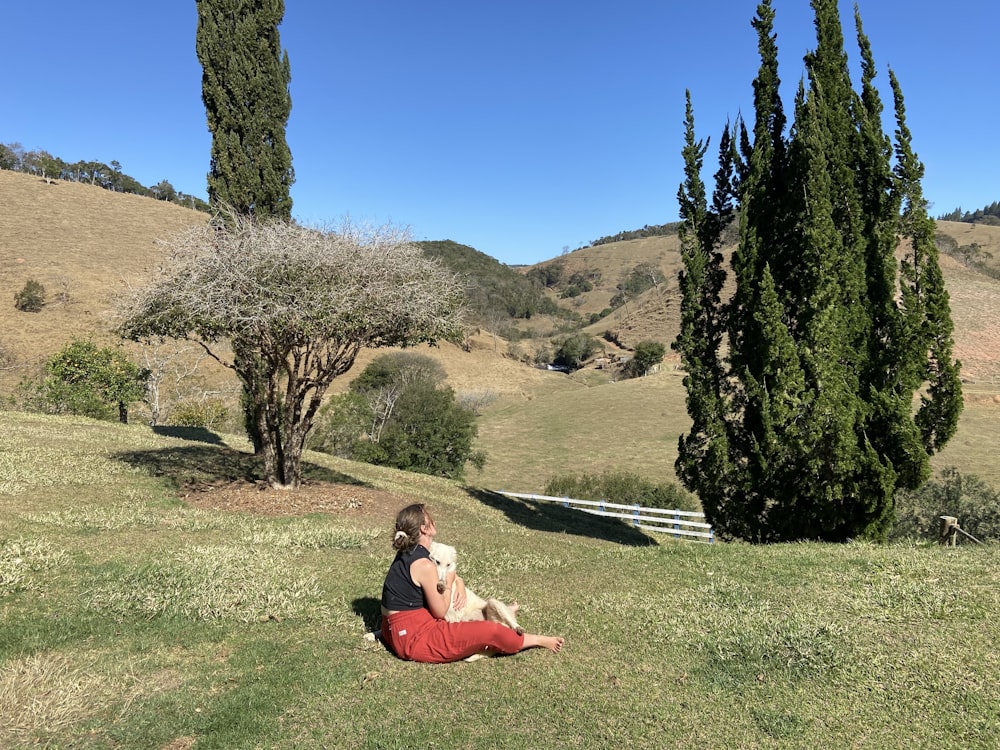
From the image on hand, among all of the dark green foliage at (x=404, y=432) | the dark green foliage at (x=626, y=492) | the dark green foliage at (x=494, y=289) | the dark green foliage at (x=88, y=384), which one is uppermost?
the dark green foliage at (x=494, y=289)

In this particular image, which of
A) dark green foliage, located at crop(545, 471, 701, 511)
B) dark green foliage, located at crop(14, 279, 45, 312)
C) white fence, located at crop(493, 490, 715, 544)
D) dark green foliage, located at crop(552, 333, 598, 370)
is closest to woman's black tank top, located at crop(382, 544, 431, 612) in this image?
white fence, located at crop(493, 490, 715, 544)

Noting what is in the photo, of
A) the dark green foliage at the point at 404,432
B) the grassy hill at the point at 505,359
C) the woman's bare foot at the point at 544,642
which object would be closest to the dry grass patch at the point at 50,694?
the woman's bare foot at the point at 544,642

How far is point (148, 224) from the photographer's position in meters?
76.3

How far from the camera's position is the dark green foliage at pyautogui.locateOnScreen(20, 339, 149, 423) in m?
24.7

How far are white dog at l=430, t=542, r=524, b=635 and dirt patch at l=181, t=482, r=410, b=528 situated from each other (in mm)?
5407

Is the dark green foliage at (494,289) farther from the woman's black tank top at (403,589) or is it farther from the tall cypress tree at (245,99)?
the woman's black tank top at (403,589)

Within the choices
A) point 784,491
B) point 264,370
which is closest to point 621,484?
point 784,491

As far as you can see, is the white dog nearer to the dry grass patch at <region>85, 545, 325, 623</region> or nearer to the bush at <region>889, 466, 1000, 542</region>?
the dry grass patch at <region>85, 545, 325, 623</region>

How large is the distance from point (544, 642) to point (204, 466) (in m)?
12.0

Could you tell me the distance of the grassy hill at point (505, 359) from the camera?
3816cm

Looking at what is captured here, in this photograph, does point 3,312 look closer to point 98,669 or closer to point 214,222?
point 214,222


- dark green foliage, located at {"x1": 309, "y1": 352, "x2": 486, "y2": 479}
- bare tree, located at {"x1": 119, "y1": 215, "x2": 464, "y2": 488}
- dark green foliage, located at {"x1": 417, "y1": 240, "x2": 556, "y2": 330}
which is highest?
dark green foliage, located at {"x1": 417, "y1": 240, "x2": 556, "y2": 330}

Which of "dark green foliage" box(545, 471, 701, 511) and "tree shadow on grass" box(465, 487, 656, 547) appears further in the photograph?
"dark green foliage" box(545, 471, 701, 511)

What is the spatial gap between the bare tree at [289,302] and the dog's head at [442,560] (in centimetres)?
590
